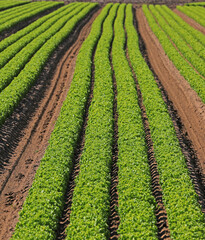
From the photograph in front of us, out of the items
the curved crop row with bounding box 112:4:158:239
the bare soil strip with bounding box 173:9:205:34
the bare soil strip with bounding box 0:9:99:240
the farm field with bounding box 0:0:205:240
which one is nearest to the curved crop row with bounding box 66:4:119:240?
the farm field with bounding box 0:0:205:240

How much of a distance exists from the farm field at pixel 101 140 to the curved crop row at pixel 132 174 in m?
0.05

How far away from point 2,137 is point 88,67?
39.4 feet

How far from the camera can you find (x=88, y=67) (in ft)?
82.4

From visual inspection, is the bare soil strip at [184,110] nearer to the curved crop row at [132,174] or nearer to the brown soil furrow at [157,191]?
the brown soil furrow at [157,191]

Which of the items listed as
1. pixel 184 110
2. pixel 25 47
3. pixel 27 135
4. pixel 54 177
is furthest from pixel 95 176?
pixel 25 47

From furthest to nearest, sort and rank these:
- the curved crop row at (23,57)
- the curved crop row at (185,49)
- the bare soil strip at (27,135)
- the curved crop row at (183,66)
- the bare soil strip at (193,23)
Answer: the bare soil strip at (193,23) < the curved crop row at (185,49) < the curved crop row at (23,57) < the curved crop row at (183,66) < the bare soil strip at (27,135)

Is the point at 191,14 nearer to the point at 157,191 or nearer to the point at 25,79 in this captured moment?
the point at 25,79

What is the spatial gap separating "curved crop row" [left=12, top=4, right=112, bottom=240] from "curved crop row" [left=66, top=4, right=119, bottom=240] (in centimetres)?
75

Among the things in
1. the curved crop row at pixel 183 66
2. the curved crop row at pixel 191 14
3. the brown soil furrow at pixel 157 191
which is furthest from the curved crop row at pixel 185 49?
the brown soil furrow at pixel 157 191

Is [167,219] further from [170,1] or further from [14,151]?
[170,1]

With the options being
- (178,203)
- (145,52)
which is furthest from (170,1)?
(178,203)

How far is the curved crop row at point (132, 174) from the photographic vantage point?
10.3 m

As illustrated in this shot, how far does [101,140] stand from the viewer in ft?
50.1

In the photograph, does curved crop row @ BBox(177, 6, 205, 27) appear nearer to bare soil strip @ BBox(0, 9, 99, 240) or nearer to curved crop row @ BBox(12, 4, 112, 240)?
bare soil strip @ BBox(0, 9, 99, 240)
